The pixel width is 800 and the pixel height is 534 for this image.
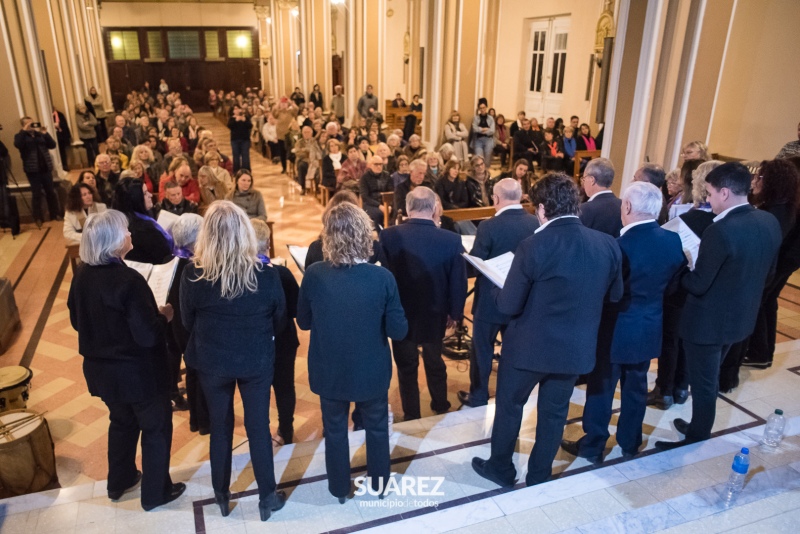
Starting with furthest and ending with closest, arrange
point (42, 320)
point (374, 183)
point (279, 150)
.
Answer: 1. point (279, 150)
2. point (374, 183)
3. point (42, 320)

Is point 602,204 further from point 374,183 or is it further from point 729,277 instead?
point 374,183

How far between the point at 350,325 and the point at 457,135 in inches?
312

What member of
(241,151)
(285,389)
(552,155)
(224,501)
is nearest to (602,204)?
(285,389)

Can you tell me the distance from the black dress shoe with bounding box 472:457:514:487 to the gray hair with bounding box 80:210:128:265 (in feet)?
6.52

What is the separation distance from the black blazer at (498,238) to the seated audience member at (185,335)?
1.59m

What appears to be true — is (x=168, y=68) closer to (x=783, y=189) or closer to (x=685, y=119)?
(x=685, y=119)

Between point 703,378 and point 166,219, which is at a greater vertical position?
point 166,219

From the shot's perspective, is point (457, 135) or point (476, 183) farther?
point (457, 135)

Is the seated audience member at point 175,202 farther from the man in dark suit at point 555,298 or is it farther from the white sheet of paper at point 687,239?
the white sheet of paper at point 687,239

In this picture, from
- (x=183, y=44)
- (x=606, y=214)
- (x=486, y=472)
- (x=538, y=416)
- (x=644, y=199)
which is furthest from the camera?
(x=183, y=44)

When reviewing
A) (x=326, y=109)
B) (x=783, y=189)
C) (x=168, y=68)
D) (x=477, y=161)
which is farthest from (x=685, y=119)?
(x=168, y=68)

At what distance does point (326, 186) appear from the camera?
8.67 metres

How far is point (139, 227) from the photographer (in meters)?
3.71

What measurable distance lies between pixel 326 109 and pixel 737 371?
15911 mm
